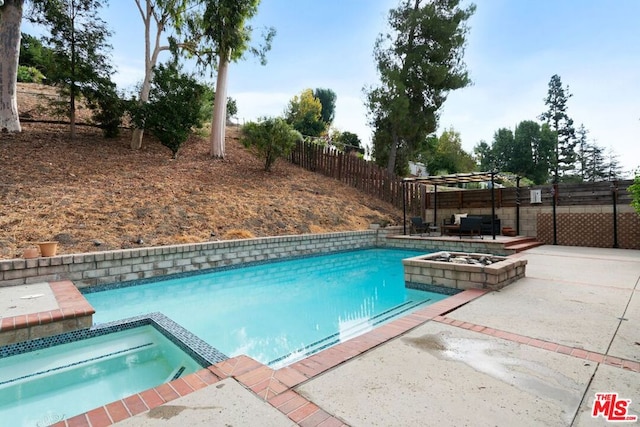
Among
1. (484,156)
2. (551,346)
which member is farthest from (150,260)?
(484,156)

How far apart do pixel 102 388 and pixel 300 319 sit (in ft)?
7.82

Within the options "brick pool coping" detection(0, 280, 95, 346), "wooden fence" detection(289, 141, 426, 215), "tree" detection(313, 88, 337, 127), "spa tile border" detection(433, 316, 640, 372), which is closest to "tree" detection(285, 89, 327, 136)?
"tree" detection(313, 88, 337, 127)

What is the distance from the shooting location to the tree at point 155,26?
12172 millimetres

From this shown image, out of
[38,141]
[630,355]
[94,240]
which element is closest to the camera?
[630,355]

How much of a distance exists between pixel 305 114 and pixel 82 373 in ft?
89.7

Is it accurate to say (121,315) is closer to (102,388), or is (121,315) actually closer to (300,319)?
(102,388)

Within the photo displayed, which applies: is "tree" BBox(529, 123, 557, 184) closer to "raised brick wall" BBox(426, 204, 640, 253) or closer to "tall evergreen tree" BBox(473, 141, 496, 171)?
"tall evergreen tree" BBox(473, 141, 496, 171)

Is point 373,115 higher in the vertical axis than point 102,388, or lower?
higher

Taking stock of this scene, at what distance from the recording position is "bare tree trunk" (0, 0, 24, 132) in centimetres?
982

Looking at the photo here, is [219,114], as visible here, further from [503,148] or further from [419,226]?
[503,148]

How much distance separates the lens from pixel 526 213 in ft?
37.0

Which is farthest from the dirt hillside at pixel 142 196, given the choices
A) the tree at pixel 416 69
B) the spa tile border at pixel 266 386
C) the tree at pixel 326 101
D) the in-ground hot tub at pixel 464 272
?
the tree at pixel 326 101

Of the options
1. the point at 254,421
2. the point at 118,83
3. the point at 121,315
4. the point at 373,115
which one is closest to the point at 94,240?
the point at 121,315

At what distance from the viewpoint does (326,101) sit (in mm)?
37188
